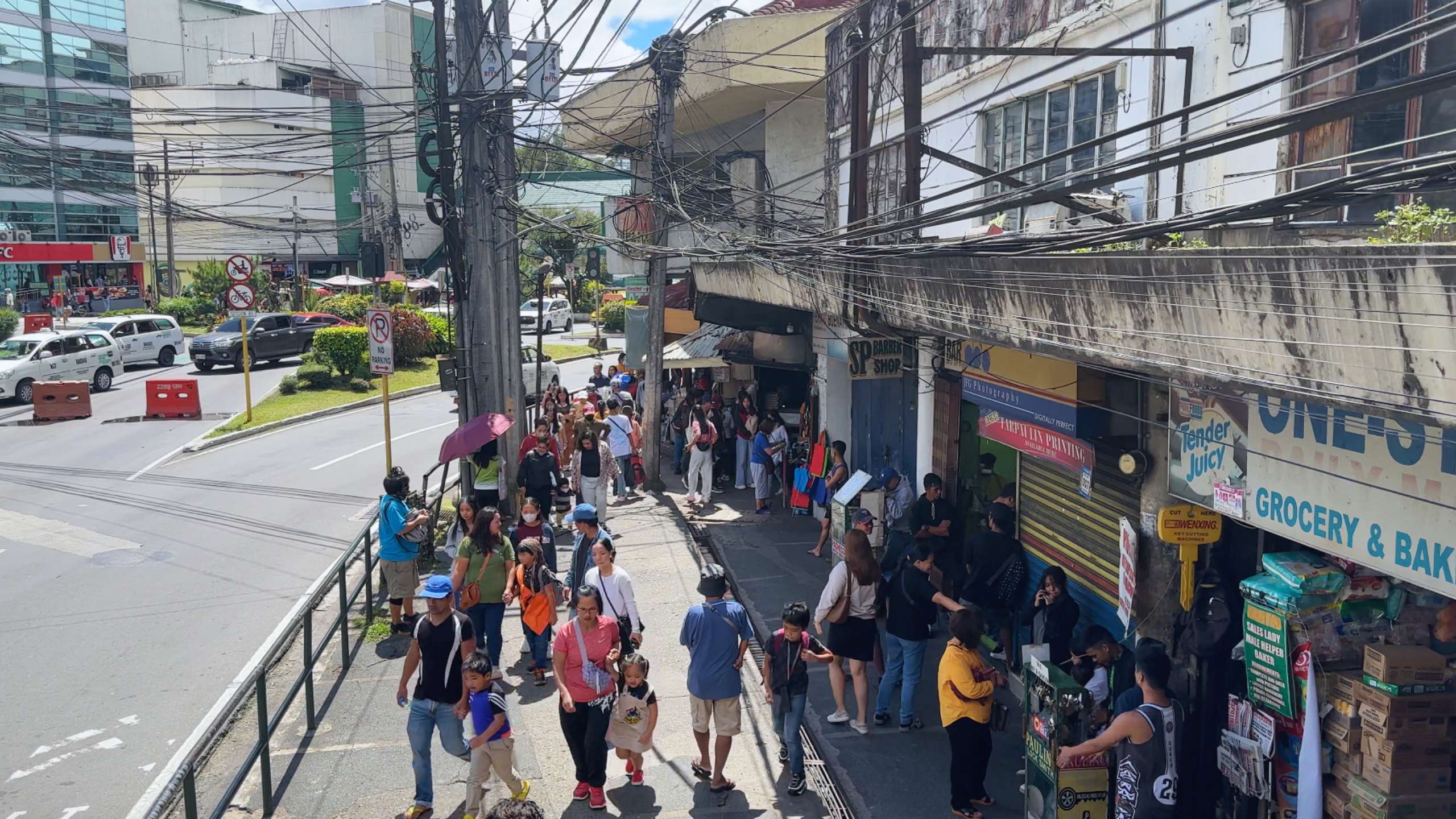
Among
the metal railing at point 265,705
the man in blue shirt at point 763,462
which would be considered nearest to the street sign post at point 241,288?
the metal railing at point 265,705

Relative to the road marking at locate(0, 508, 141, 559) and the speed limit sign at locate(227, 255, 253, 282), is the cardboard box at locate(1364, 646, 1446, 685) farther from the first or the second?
the speed limit sign at locate(227, 255, 253, 282)

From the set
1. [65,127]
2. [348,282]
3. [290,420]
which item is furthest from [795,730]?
[65,127]

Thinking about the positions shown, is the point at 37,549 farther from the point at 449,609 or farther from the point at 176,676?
the point at 449,609

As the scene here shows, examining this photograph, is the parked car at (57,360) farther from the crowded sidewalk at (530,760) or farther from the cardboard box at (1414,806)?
the cardboard box at (1414,806)

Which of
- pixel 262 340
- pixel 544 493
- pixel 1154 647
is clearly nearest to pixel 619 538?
pixel 544 493

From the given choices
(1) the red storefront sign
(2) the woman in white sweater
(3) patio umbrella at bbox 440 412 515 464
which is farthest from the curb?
(1) the red storefront sign

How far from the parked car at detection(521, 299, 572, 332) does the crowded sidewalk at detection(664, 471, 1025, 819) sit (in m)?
42.3

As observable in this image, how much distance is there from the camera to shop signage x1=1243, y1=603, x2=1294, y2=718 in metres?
6.60

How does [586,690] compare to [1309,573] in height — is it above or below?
below

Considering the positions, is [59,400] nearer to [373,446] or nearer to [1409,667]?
[373,446]

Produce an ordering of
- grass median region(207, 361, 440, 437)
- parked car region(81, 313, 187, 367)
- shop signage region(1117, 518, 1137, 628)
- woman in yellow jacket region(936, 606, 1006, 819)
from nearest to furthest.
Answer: woman in yellow jacket region(936, 606, 1006, 819), shop signage region(1117, 518, 1137, 628), grass median region(207, 361, 440, 437), parked car region(81, 313, 187, 367)

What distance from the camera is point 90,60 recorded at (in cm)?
6094

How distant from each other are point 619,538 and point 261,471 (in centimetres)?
842

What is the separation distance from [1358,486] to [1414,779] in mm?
1651
